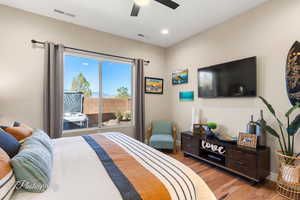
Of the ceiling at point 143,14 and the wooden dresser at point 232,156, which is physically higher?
the ceiling at point 143,14

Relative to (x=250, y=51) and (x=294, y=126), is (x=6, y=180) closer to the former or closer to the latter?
(x=294, y=126)

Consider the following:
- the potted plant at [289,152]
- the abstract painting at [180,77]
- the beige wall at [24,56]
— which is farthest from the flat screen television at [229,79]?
the beige wall at [24,56]

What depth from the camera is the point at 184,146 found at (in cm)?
331

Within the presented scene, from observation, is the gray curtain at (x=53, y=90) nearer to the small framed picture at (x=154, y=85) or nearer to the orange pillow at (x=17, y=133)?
the orange pillow at (x=17, y=133)

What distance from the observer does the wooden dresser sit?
215 centimetres

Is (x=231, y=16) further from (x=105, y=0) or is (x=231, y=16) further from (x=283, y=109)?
(x=105, y=0)

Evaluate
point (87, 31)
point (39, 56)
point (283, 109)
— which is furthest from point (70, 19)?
point (283, 109)

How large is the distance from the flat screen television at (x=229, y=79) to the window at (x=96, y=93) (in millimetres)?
1951

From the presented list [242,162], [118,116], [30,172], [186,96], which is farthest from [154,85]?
[30,172]

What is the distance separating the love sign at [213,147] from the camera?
2.62 m

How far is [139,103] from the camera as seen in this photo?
12.6 ft

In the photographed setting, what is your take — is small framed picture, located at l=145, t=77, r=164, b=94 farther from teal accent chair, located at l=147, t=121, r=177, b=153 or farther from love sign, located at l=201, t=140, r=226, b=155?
love sign, located at l=201, t=140, r=226, b=155

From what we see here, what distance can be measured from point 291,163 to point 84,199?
2.58 metres

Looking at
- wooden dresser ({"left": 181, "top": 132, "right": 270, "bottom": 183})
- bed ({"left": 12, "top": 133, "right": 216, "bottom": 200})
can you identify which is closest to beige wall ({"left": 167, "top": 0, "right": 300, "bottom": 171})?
wooden dresser ({"left": 181, "top": 132, "right": 270, "bottom": 183})
